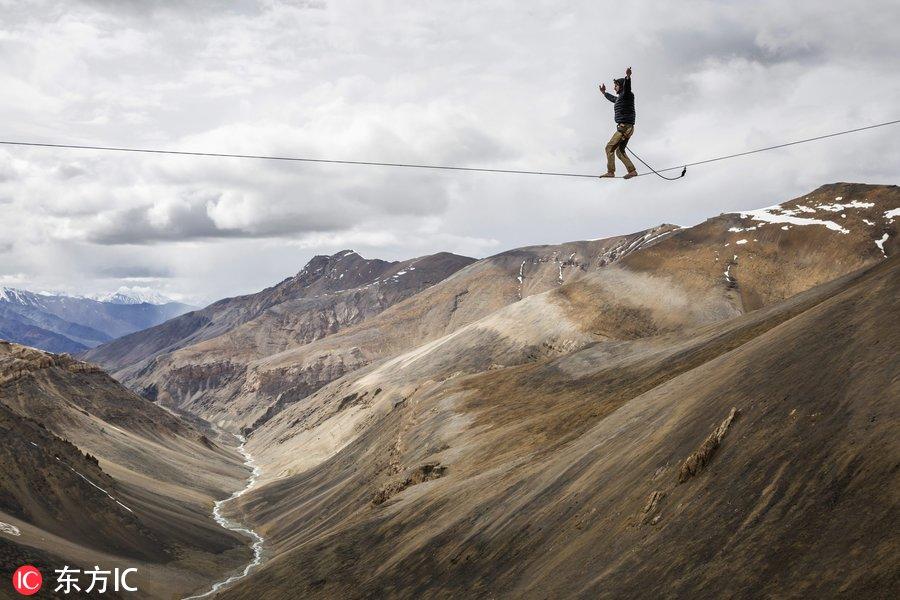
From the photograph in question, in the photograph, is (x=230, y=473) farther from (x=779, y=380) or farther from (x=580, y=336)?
(x=779, y=380)

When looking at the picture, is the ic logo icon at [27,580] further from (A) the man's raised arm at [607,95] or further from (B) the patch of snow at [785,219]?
(B) the patch of snow at [785,219]

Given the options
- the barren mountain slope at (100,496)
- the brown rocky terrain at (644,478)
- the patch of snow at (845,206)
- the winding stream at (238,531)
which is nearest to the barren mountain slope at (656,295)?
the patch of snow at (845,206)

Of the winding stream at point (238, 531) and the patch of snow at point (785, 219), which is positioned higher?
the patch of snow at point (785, 219)

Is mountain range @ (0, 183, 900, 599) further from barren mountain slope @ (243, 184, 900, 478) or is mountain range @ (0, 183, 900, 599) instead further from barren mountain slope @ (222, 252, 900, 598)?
barren mountain slope @ (243, 184, 900, 478)

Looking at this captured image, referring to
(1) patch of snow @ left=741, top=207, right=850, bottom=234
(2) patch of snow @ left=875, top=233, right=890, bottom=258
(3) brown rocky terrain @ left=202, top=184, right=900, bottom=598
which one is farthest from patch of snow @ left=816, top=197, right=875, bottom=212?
(3) brown rocky terrain @ left=202, top=184, right=900, bottom=598

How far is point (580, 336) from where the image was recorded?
112188 millimetres

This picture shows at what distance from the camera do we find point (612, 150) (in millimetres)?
26906

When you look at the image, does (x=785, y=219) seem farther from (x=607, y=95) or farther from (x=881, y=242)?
(x=607, y=95)

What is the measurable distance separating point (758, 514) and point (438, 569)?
1827 centimetres

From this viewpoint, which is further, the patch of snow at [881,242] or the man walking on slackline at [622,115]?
the patch of snow at [881,242]

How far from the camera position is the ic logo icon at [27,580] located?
45281mm

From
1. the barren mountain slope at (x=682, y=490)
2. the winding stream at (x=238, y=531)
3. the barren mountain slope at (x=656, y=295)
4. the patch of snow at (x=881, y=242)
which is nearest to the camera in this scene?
the barren mountain slope at (x=682, y=490)

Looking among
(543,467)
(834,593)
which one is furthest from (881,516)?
(543,467)

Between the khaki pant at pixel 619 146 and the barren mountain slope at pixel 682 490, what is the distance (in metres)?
10.1
